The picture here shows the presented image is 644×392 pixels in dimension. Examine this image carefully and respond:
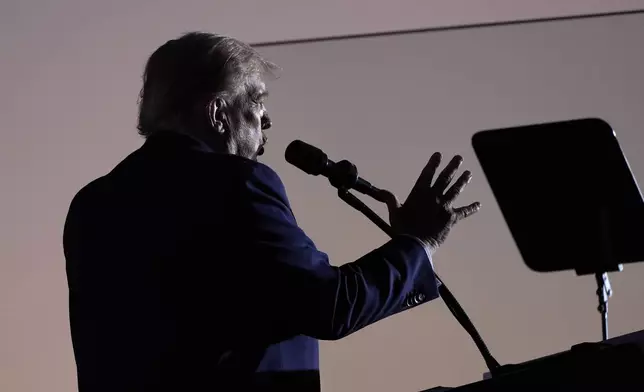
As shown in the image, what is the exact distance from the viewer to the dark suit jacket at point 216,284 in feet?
3.14

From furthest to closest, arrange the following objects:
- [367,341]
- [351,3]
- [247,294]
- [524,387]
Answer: [351,3], [367,341], [247,294], [524,387]

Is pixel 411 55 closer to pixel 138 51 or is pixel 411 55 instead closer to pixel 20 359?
pixel 138 51

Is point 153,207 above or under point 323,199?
under

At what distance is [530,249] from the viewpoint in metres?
1.16

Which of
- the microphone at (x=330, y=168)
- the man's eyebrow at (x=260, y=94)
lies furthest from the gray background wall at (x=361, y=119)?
the microphone at (x=330, y=168)

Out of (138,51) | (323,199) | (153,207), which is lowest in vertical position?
(153,207)

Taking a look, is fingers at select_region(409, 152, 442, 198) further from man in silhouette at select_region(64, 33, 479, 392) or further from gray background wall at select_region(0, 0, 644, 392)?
gray background wall at select_region(0, 0, 644, 392)

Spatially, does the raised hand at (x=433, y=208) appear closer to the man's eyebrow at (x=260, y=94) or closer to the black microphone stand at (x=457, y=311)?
Result: the black microphone stand at (x=457, y=311)

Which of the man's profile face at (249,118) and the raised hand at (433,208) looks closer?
the raised hand at (433,208)

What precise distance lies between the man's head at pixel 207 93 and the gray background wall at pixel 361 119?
118 centimetres

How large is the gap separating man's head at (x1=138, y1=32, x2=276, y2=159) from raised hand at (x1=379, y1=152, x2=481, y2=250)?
0.92 feet

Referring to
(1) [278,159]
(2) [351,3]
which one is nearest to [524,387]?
(1) [278,159]

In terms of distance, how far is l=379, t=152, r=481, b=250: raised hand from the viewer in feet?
3.52

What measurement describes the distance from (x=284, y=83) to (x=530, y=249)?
4.78 feet
